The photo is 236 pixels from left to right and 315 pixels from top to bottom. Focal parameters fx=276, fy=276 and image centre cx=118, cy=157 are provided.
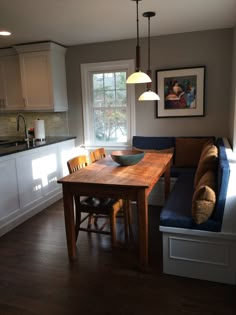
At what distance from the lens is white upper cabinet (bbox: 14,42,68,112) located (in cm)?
416

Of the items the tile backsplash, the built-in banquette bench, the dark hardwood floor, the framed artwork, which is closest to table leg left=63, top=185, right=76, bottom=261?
the dark hardwood floor

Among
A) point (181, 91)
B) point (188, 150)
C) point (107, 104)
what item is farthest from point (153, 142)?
point (107, 104)

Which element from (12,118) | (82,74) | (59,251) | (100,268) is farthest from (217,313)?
(12,118)

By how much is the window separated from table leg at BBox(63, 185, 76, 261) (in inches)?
86.7

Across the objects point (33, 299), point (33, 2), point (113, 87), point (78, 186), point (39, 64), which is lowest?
point (33, 299)

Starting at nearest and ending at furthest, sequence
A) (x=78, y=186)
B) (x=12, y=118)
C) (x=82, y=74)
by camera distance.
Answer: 1. (x=78, y=186)
2. (x=82, y=74)
3. (x=12, y=118)

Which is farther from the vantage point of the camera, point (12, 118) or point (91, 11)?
point (12, 118)

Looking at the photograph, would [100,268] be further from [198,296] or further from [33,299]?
[198,296]

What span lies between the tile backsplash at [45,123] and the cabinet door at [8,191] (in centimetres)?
157

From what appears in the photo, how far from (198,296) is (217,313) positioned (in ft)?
0.63

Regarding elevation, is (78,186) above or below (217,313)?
above

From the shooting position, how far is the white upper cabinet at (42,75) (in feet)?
13.7

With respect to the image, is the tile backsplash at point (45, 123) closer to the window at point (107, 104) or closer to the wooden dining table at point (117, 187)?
the window at point (107, 104)

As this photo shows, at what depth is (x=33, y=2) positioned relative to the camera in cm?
256
